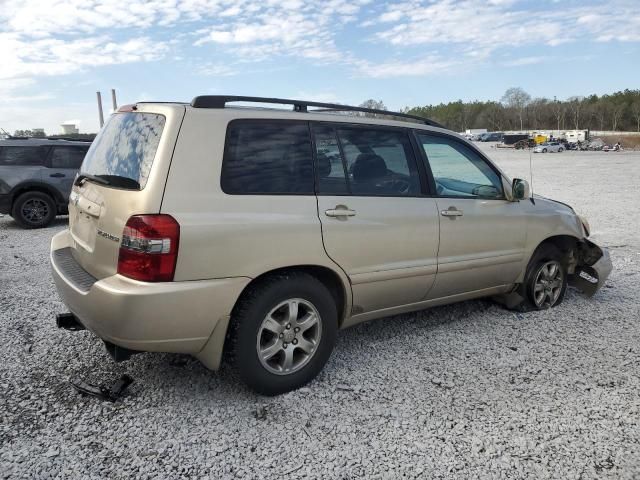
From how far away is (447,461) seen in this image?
8.91ft

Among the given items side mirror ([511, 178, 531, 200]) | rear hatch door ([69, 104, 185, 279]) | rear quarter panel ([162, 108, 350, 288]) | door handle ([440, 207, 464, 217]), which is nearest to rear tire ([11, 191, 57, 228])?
rear hatch door ([69, 104, 185, 279])

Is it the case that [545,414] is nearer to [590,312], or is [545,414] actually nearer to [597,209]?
[590,312]

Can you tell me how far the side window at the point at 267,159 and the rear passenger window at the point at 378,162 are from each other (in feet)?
0.63

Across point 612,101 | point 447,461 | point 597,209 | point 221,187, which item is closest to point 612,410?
point 447,461

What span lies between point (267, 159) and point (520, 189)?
2.35 metres

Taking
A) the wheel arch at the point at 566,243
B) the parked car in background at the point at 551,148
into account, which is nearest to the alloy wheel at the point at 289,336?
the wheel arch at the point at 566,243

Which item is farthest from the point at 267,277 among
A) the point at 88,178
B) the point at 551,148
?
the point at 551,148

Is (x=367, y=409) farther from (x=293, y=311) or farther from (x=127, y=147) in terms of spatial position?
(x=127, y=147)

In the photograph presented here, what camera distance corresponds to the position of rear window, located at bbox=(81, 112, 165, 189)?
301 cm

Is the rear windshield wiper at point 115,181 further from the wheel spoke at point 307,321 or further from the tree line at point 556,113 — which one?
the tree line at point 556,113

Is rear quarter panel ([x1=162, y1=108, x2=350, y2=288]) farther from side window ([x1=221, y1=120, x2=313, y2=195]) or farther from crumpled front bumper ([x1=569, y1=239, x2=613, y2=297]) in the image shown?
crumpled front bumper ([x1=569, y1=239, x2=613, y2=297])

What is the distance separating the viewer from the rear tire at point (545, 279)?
4.86 meters

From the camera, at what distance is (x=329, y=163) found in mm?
3508

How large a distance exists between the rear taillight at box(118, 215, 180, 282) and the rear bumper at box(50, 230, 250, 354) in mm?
57
